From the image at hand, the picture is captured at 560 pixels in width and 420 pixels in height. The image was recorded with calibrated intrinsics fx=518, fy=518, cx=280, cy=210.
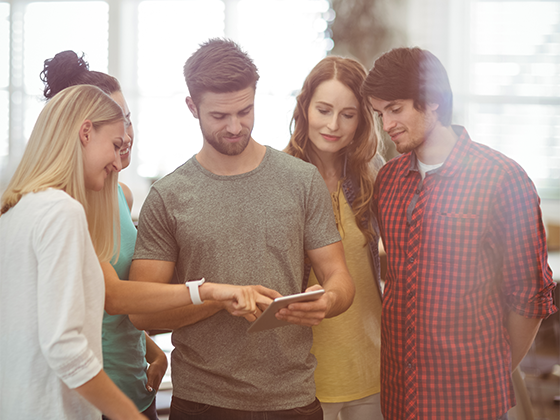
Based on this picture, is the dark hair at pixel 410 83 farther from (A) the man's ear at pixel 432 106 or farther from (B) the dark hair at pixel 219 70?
(B) the dark hair at pixel 219 70

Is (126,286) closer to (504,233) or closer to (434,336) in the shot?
(434,336)

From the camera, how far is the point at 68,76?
5.05ft

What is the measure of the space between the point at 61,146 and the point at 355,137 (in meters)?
1.05

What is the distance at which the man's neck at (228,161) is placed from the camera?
1.47 metres

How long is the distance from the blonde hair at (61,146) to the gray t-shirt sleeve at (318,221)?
23.0 inches

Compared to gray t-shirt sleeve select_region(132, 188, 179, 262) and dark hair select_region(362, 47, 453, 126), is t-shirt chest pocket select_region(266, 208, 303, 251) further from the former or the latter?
dark hair select_region(362, 47, 453, 126)

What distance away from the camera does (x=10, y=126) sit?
568cm

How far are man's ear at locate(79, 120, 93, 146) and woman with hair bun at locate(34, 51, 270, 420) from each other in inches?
8.5

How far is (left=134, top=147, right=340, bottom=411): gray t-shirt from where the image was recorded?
54.2 inches

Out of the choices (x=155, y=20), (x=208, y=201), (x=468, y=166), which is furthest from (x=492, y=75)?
(x=208, y=201)

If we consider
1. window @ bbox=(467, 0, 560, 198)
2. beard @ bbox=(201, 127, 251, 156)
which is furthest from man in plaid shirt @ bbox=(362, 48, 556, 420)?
window @ bbox=(467, 0, 560, 198)

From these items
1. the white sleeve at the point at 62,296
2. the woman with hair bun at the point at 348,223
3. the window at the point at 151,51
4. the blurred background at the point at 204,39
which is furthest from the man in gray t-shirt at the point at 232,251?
the window at the point at 151,51

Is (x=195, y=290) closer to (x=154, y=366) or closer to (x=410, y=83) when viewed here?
(x=154, y=366)

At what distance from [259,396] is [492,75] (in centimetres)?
457
